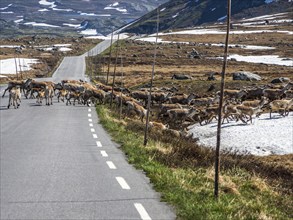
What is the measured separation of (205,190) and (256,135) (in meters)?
12.5

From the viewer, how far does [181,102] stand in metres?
37.1

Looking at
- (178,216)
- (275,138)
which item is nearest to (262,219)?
(178,216)

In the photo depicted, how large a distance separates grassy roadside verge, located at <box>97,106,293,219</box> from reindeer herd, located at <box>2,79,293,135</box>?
443 inches

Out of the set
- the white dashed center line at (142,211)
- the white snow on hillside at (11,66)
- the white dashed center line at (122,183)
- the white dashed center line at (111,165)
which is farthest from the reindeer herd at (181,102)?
the white snow on hillside at (11,66)

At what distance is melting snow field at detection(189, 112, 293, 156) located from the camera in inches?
770

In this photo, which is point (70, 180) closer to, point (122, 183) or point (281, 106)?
point (122, 183)

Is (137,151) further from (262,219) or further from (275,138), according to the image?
(275,138)

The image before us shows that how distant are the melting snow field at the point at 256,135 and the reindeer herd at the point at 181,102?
743 mm

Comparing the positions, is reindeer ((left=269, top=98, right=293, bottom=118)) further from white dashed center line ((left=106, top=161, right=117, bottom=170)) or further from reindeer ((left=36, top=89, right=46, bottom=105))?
reindeer ((left=36, top=89, right=46, bottom=105))

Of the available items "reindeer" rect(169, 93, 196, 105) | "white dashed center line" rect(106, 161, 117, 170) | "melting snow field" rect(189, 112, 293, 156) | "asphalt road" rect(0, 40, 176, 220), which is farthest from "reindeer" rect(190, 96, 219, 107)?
"white dashed center line" rect(106, 161, 117, 170)

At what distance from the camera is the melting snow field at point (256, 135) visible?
770 inches

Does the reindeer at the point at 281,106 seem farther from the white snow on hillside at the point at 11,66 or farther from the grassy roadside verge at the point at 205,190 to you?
the white snow on hillside at the point at 11,66

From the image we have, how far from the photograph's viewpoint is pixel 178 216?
8.04m

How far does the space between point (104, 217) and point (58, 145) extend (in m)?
8.93
